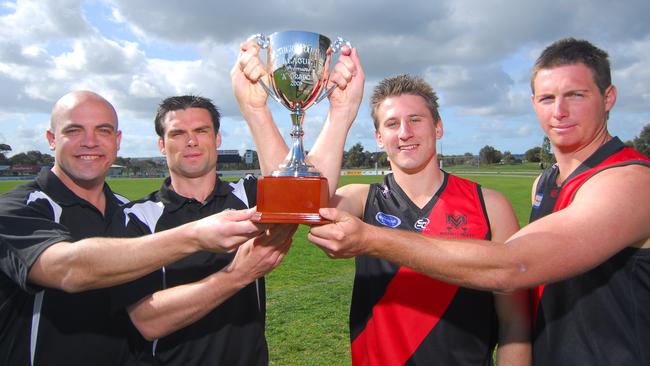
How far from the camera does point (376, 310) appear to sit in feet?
8.25

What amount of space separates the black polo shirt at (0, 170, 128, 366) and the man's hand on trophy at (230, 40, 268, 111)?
1126mm

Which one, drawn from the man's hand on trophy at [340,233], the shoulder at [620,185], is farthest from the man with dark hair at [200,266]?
the shoulder at [620,185]

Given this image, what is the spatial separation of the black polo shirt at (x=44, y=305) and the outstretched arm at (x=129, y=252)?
4.7 inches

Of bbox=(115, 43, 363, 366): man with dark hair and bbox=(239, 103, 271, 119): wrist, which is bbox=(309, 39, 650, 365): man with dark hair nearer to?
bbox=(115, 43, 363, 366): man with dark hair

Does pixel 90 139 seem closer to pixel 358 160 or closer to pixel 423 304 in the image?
pixel 423 304

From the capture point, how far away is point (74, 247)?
2180 millimetres

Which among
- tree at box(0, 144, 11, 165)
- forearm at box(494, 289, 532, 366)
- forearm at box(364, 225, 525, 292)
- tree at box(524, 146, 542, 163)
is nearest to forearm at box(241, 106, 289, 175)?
forearm at box(364, 225, 525, 292)

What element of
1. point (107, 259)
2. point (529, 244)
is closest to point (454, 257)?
point (529, 244)

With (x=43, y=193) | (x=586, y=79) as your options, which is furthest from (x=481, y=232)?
(x=43, y=193)

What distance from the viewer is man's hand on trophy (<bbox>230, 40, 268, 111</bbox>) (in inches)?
95.5

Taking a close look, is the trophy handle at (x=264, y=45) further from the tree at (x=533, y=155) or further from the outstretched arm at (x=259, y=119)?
the tree at (x=533, y=155)

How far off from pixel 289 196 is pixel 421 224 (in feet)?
3.04

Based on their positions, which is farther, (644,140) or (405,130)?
(644,140)

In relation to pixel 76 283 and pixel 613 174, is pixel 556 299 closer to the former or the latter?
pixel 613 174
